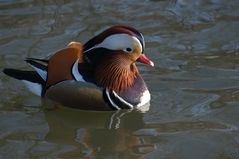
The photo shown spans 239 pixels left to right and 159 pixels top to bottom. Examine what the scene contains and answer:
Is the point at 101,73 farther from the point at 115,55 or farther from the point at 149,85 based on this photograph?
the point at 149,85

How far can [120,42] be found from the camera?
19.8ft

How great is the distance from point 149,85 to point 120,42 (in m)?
0.90

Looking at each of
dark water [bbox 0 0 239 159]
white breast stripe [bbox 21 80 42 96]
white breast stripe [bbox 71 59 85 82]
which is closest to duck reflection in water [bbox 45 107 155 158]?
dark water [bbox 0 0 239 159]

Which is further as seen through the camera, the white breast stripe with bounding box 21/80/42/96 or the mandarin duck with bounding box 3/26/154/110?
the white breast stripe with bounding box 21/80/42/96

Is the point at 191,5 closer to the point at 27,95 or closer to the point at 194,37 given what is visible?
the point at 194,37

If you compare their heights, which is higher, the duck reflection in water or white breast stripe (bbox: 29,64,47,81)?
white breast stripe (bbox: 29,64,47,81)

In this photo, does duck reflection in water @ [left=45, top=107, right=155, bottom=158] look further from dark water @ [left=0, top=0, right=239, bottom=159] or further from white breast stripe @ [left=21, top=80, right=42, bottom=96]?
white breast stripe @ [left=21, top=80, right=42, bottom=96]

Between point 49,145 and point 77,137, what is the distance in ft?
0.92

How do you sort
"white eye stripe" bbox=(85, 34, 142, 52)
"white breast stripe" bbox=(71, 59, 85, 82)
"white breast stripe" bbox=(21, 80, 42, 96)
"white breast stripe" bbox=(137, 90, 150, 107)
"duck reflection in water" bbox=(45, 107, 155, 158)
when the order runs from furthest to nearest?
"white breast stripe" bbox=(21, 80, 42, 96) < "white breast stripe" bbox=(137, 90, 150, 107) < "white breast stripe" bbox=(71, 59, 85, 82) < "white eye stripe" bbox=(85, 34, 142, 52) < "duck reflection in water" bbox=(45, 107, 155, 158)

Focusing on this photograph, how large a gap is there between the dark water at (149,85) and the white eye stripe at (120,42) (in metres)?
0.61

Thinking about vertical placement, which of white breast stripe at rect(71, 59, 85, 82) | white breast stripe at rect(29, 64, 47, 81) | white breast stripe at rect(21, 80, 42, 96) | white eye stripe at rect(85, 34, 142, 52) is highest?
white eye stripe at rect(85, 34, 142, 52)

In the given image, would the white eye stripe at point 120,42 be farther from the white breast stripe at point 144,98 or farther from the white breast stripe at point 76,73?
the white breast stripe at point 144,98

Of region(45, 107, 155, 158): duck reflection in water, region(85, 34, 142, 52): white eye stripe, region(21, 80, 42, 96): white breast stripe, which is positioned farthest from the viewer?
region(21, 80, 42, 96): white breast stripe

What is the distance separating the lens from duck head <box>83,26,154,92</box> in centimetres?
602
